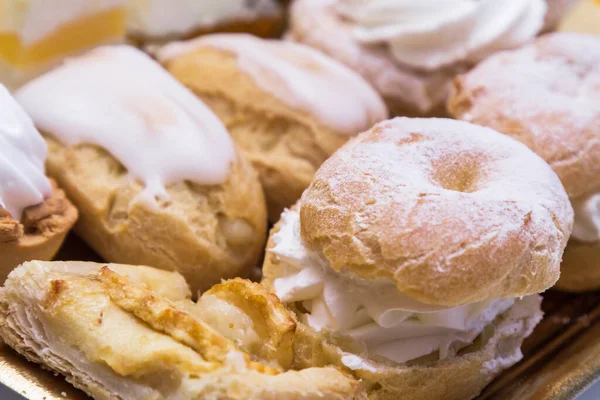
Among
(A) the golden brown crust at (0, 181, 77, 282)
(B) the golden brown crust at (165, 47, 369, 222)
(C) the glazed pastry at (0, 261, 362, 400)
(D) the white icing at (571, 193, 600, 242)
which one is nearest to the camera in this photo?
(C) the glazed pastry at (0, 261, 362, 400)

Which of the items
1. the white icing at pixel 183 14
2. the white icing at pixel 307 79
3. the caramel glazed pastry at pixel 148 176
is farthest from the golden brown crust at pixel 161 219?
the white icing at pixel 183 14

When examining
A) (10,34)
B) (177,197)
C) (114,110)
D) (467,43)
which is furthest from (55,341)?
(467,43)

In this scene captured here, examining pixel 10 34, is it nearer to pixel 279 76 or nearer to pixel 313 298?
pixel 279 76

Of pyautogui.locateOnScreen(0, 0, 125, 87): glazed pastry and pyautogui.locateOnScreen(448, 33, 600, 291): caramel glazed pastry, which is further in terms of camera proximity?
pyautogui.locateOnScreen(0, 0, 125, 87): glazed pastry

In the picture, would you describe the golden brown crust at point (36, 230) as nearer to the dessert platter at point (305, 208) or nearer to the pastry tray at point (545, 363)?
the dessert platter at point (305, 208)

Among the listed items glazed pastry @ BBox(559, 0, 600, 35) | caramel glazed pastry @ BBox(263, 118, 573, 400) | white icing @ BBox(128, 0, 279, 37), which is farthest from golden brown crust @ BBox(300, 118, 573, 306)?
glazed pastry @ BBox(559, 0, 600, 35)

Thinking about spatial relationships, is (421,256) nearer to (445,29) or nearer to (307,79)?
(307,79)

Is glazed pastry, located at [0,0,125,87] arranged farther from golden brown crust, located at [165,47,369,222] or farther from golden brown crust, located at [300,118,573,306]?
golden brown crust, located at [300,118,573,306]
